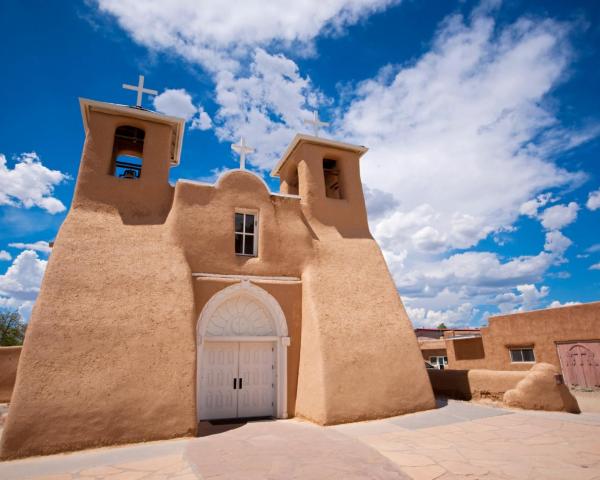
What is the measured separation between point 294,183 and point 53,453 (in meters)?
11.2

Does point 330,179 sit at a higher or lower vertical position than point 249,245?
higher

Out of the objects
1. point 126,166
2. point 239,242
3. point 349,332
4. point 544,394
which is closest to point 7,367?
point 126,166

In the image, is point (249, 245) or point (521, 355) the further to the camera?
point (521, 355)

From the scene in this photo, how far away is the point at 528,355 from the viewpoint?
16.0 metres

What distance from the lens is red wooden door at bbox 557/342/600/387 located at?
13.8 metres

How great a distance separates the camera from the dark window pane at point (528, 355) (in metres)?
15.8

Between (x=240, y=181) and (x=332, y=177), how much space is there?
14.8 feet

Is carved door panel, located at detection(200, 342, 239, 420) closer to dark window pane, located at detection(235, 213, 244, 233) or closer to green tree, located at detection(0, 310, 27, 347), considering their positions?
dark window pane, located at detection(235, 213, 244, 233)

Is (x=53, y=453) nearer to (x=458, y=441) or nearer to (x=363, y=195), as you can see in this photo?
(x=458, y=441)

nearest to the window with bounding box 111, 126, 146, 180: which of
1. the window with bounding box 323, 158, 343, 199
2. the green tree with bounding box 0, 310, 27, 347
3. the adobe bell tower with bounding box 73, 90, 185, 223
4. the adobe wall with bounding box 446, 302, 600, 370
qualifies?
the adobe bell tower with bounding box 73, 90, 185, 223

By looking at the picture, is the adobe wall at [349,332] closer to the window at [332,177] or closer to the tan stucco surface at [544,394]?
the window at [332,177]

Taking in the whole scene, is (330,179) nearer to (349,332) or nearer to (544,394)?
(349,332)

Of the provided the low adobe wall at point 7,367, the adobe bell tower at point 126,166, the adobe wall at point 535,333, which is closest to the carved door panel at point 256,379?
the adobe bell tower at point 126,166

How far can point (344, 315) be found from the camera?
405 inches
